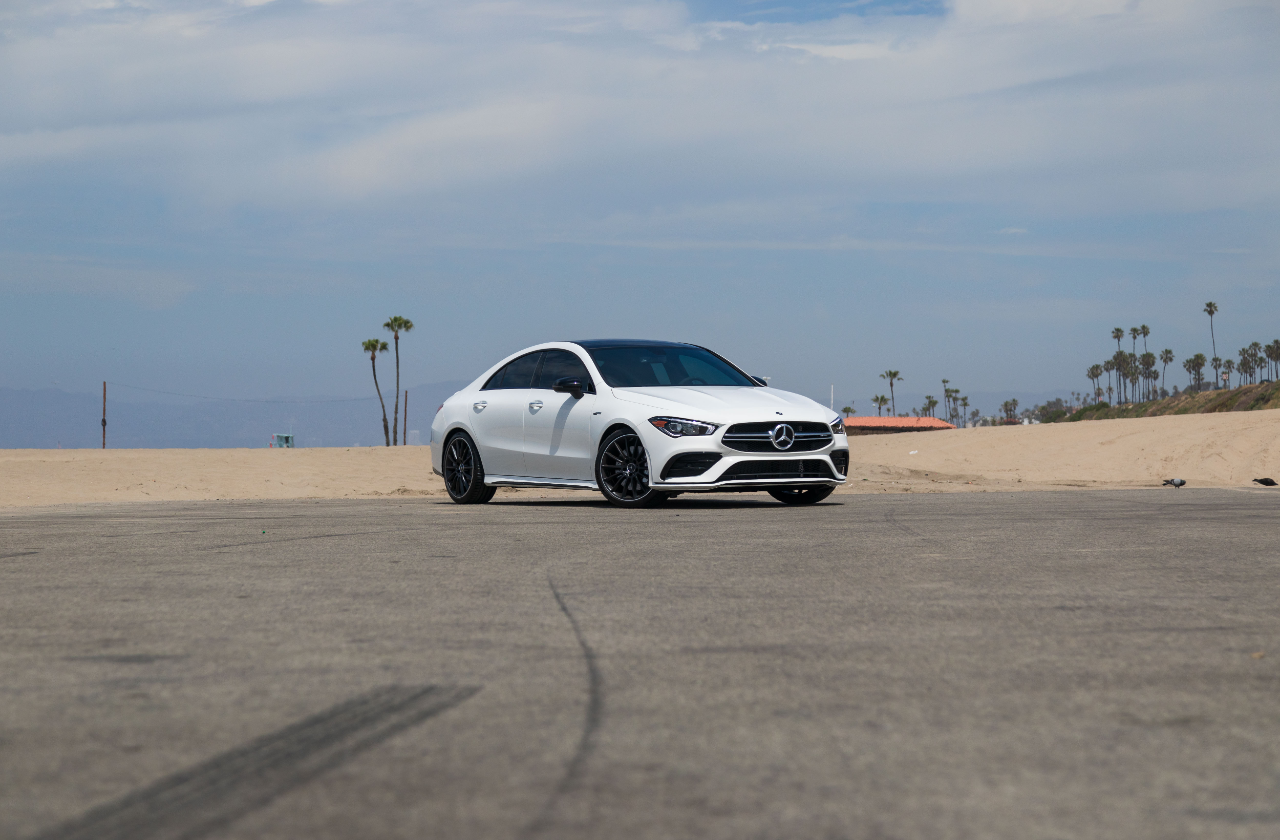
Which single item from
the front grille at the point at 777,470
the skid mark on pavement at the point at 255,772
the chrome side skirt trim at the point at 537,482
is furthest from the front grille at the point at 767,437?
the skid mark on pavement at the point at 255,772

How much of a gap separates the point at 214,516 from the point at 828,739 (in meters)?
9.34

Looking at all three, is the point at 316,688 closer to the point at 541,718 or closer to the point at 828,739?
the point at 541,718

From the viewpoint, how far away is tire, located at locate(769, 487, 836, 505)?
13289mm

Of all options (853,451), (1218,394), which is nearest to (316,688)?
(853,451)

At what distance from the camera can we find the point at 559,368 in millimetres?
13500

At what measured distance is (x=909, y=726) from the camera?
3605 millimetres

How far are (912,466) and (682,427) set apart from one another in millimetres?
15413

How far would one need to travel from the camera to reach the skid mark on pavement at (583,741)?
2820 millimetres

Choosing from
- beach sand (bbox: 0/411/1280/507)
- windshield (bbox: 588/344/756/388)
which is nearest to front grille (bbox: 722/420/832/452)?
windshield (bbox: 588/344/756/388)

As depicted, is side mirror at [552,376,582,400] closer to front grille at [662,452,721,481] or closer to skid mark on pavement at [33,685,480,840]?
front grille at [662,452,721,481]

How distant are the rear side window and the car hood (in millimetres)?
1528

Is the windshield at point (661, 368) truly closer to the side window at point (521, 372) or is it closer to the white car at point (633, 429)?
the white car at point (633, 429)

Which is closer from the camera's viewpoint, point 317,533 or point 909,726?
point 909,726

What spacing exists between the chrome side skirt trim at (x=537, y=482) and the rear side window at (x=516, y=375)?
0.95 meters
